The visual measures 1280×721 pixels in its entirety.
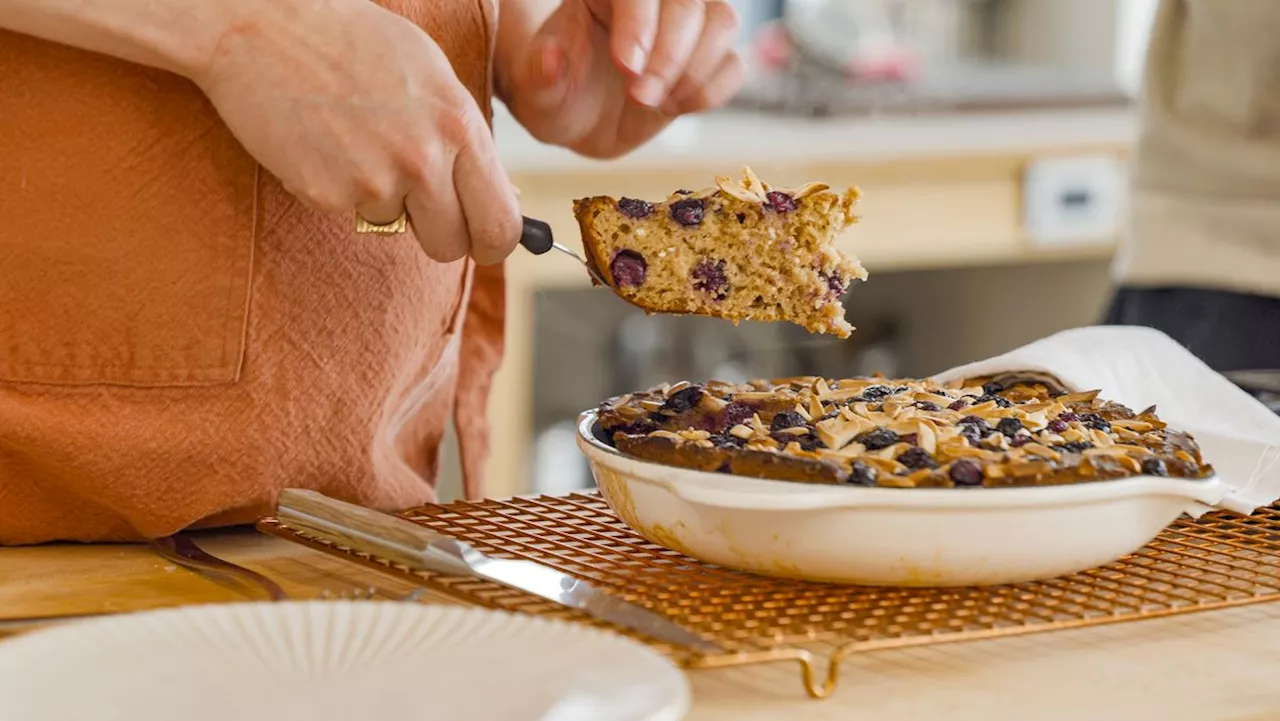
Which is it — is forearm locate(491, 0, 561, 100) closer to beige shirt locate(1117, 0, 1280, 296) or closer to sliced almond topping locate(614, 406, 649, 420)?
sliced almond topping locate(614, 406, 649, 420)

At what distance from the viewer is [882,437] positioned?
831 millimetres

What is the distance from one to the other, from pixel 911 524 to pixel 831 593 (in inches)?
2.6

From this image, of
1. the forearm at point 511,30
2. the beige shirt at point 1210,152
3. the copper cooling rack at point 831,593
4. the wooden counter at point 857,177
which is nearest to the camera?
the copper cooling rack at point 831,593

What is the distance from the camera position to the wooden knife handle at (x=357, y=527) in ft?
2.73

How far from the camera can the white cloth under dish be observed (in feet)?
3.30

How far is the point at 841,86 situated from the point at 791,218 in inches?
82.6

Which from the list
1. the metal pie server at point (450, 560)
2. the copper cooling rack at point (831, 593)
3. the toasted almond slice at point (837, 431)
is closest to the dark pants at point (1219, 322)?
the copper cooling rack at point (831, 593)

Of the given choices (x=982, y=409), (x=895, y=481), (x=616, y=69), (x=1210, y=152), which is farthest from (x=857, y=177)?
(x=895, y=481)

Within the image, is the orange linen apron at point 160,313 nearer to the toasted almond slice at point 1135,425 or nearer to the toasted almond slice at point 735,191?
the toasted almond slice at point 735,191

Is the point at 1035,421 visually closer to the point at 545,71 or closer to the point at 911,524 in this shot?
the point at 911,524

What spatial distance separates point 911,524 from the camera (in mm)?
784

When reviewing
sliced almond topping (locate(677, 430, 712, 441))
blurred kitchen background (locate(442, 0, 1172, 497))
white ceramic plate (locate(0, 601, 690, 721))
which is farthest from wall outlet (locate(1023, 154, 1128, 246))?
white ceramic plate (locate(0, 601, 690, 721))

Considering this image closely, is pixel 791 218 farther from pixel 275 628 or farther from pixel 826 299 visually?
pixel 275 628

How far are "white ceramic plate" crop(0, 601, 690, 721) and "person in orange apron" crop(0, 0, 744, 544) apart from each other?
0.29m
